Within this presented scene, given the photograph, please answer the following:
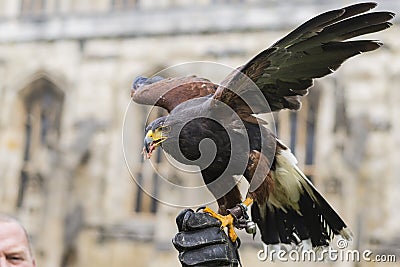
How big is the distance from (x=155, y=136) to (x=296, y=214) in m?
0.59

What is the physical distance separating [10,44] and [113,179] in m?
3.15

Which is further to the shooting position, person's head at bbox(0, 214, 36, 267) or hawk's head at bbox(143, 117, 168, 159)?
person's head at bbox(0, 214, 36, 267)

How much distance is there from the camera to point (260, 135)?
2.96 metres

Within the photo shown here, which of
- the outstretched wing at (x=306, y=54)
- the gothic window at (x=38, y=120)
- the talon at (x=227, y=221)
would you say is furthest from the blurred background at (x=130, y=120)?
the talon at (x=227, y=221)

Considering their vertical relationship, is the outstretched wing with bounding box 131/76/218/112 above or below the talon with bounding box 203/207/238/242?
above

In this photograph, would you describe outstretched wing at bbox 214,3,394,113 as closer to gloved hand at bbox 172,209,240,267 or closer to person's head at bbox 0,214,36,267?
gloved hand at bbox 172,209,240,267

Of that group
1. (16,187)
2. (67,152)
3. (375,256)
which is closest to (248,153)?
(375,256)

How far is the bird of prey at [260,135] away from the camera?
9.04ft

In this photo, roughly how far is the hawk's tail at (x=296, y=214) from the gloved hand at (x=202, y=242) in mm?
390

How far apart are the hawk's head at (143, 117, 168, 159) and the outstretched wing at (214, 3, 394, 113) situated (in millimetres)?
217

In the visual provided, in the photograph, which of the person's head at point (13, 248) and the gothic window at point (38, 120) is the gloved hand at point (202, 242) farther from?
the gothic window at point (38, 120)

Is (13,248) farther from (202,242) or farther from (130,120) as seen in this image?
(130,120)

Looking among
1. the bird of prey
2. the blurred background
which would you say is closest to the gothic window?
the blurred background

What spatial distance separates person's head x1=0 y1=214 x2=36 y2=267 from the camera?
3.02m
